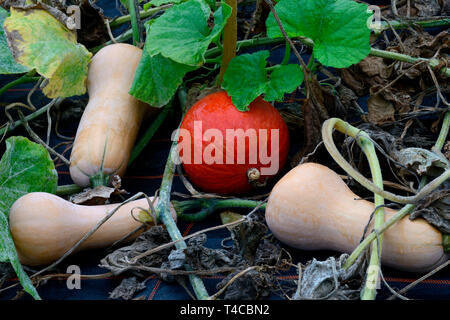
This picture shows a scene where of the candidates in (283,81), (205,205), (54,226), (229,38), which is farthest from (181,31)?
(54,226)

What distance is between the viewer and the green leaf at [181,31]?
1112 mm

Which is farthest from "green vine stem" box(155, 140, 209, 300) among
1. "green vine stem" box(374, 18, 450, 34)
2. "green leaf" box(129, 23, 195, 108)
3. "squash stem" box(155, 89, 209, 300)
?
"green vine stem" box(374, 18, 450, 34)

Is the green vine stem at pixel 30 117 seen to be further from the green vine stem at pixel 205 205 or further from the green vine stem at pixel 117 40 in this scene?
the green vine stem at pixel 205 205

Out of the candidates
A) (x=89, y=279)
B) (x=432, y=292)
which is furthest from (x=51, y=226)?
(x=432, y=292)

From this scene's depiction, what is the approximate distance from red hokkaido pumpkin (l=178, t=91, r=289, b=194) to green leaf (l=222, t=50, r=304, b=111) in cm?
4

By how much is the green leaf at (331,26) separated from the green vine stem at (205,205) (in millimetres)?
313

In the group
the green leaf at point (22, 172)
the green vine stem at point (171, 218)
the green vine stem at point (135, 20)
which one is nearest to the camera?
the green vine stem at point (171, 218)

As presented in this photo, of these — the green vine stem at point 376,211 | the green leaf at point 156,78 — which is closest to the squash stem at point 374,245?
the green vine stem at point 376,211

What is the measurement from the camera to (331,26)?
1096mm

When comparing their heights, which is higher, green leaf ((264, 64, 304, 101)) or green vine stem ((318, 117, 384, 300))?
green leaf ((264, 64, 304, 101))

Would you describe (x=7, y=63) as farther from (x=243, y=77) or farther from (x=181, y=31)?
(x=243, y=77)

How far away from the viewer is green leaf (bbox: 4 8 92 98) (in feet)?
3.93

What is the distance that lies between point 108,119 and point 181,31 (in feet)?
0.89
